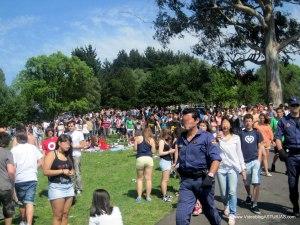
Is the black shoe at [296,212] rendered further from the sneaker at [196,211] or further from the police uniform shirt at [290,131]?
the sneaker at [196,211]

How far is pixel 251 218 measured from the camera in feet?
29.5

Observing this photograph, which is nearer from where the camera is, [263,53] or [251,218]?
[251,218]

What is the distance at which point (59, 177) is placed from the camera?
738 centimetres

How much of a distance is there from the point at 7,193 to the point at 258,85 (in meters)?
64.5

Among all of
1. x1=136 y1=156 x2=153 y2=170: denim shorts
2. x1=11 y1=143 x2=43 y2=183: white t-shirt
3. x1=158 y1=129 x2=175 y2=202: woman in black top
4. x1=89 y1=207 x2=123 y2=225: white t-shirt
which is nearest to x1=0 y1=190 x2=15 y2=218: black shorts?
x1=11 y1=143 x2=43 y2=183: white t-shirt

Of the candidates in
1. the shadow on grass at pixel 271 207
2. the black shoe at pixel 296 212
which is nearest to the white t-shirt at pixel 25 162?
the shadow on grass at pixel 271 207

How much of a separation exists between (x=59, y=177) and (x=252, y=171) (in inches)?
152

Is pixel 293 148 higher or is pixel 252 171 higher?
pixel 293 148

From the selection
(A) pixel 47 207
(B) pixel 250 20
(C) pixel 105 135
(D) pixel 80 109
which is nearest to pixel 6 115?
(D) pixel 80 109

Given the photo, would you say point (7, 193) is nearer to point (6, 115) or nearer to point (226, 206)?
point (226, 206)

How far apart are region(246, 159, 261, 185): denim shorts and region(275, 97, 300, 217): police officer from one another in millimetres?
687

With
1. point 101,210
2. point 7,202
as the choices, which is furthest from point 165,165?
point 101,210

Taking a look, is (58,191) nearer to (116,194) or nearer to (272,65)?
(116,194)

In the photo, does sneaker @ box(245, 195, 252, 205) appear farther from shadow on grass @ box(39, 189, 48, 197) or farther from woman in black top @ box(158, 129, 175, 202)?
shadow on grass @ box(39, 189, 48, 197)
